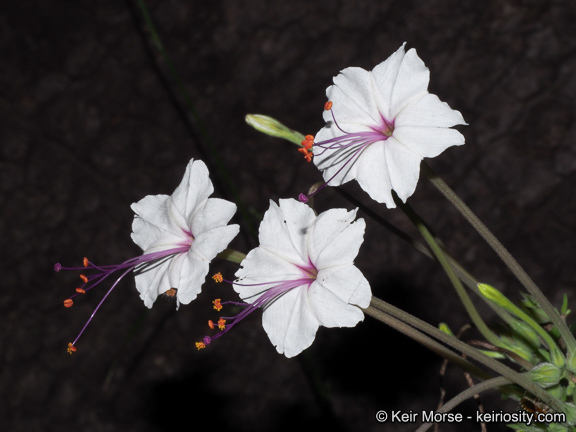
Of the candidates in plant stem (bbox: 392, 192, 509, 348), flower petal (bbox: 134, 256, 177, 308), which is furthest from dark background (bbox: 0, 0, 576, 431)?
flower petal (bbox: 134, 256, 177, 308)

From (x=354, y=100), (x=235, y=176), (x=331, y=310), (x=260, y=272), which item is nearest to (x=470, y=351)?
(x=331, y=310)

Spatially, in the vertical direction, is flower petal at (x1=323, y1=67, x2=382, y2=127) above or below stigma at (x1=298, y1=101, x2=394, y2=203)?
above

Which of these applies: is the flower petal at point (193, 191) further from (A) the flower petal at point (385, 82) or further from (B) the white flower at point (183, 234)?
(A) the flower petal at point (385, 82)

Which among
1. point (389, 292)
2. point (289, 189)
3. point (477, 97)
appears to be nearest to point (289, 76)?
point (289, 189)

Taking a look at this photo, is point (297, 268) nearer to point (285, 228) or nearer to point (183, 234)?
point (285, 228)

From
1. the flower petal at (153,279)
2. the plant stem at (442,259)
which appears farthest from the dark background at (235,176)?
the flower petal at (153,279)

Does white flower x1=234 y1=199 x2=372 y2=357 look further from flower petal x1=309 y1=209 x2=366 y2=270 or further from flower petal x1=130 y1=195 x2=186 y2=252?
flower petal x1=130 y1=195 x2=186 y2=252
